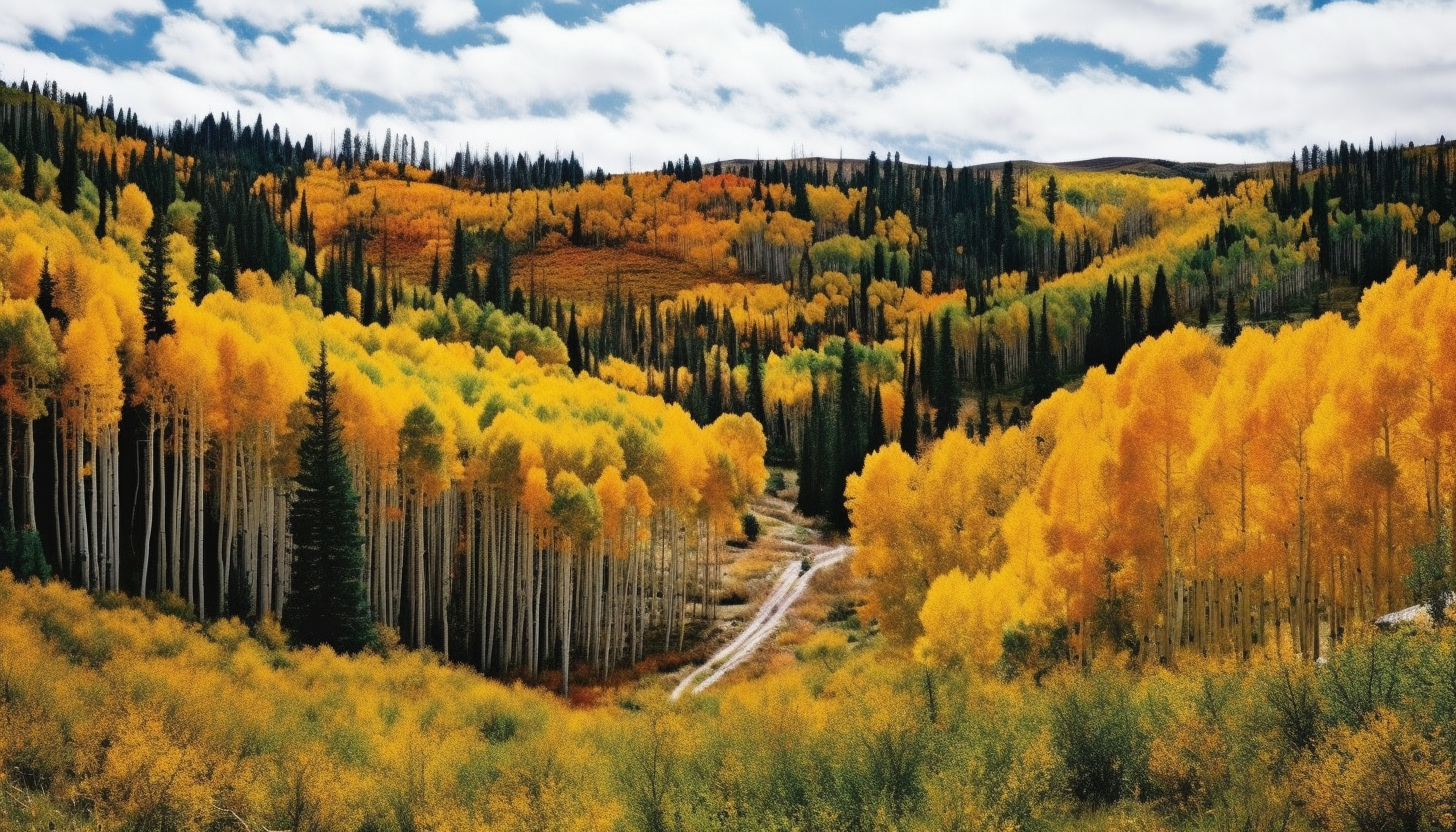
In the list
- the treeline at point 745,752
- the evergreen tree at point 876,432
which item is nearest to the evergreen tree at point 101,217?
the treeline at point 745,752

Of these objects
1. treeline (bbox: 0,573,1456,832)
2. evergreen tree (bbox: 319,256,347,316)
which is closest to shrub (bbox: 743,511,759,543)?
evergreen tree (bbox: 319,256,347,316)

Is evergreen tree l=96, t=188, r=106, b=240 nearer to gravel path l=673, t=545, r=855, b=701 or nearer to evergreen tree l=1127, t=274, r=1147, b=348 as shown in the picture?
gravel path l=673, t=545, r=855, b=701

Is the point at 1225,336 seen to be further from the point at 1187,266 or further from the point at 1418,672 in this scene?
the point at 1418,672

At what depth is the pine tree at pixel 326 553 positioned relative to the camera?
46000 mm

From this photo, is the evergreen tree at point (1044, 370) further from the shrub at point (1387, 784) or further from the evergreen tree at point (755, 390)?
the shrub at point (1387, 784)

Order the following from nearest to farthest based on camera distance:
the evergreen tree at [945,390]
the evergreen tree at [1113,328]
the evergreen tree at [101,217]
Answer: the evergreen tree at [101,217] → the evergreen tree at [945,390] → the evergreen tree at [1113,328]

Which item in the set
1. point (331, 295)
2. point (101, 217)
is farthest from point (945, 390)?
point (101, 217)

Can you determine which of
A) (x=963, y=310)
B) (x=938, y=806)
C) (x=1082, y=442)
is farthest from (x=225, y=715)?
A: (x=963, y=310)

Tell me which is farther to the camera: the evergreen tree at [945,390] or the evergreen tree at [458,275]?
the evergreen tree at [458,275]

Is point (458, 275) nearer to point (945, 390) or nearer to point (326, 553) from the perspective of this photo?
point (945, 390)

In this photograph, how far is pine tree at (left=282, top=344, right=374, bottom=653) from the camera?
46.0 m

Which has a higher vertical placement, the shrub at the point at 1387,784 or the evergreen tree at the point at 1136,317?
the evergreen tree at the point at 1136,317

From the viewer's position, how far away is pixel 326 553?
46.4 metres

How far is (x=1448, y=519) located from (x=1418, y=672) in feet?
54.1
